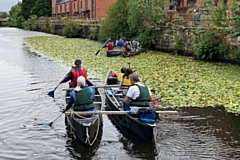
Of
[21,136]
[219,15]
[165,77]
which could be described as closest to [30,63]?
[165,77]

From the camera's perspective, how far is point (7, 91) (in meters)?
15.4

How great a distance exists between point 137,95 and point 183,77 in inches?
329

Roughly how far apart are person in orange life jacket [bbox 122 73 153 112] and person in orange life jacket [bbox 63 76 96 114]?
909 mm

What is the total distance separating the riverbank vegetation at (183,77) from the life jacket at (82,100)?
412cm

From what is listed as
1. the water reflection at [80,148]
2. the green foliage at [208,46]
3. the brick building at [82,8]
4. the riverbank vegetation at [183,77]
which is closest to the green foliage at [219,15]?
the green foliage at [208,46]

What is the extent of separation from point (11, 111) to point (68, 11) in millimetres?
77525

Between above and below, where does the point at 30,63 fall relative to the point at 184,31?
below

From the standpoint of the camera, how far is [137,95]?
9.20 m

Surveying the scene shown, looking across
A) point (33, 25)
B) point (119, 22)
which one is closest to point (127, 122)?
point (119, 22)

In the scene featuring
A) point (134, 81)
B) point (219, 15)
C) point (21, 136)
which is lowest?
point (21, 136)

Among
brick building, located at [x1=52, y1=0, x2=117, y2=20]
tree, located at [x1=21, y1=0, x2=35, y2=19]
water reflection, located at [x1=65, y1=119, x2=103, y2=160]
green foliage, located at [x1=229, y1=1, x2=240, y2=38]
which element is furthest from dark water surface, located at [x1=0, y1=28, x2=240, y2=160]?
tree, located at [x1=21, y1=0, x2=35, y2=19]

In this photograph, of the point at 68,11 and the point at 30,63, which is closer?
the point at 30,63

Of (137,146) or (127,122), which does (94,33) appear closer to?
(127,122)

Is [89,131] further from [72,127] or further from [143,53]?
[143,53]
